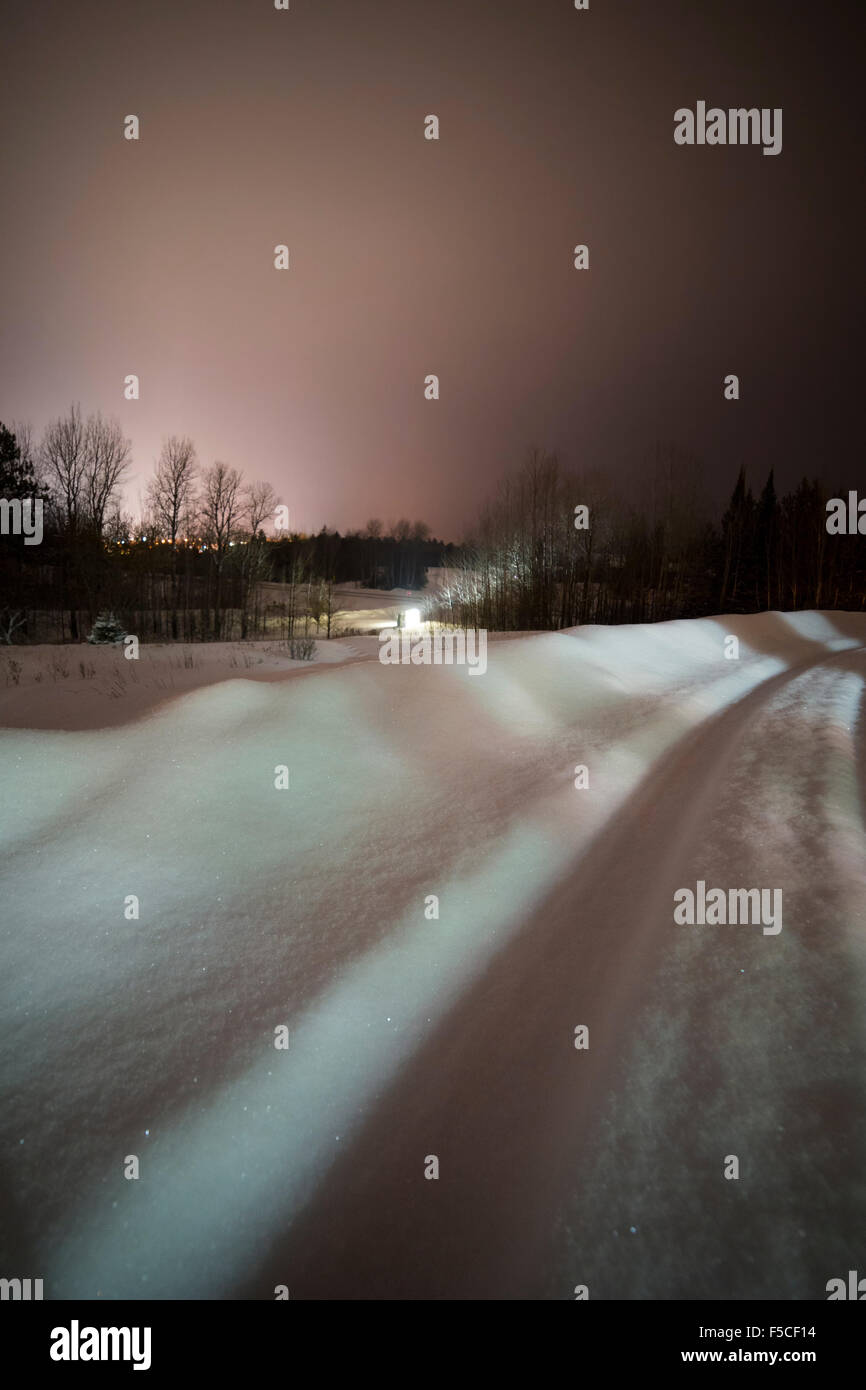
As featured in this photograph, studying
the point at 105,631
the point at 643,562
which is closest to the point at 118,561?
the point at 105,631

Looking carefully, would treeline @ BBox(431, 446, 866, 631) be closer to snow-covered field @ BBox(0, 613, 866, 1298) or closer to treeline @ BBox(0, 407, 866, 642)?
treeline @ BBox(0, 407, 866, 642)

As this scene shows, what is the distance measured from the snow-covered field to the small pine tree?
64.1ft

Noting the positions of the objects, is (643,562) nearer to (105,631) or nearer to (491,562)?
(491,562)

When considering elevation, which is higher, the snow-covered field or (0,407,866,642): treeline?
(0,407,866,642): treeline

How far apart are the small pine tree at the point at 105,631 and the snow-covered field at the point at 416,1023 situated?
1954 centimetres

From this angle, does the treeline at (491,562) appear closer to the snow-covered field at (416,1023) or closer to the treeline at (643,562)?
the treeline at (643,562)

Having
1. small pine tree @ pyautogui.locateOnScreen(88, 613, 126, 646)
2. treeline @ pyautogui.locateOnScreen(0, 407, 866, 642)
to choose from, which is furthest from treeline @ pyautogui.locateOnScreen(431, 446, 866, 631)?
small pine tree @ pyautogui.locateOnScreen(88, 613, 126, 646)

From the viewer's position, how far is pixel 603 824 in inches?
187

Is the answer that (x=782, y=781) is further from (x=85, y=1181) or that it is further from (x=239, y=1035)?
(x=85, y=1181)

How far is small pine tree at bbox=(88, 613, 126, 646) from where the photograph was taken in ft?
73.4

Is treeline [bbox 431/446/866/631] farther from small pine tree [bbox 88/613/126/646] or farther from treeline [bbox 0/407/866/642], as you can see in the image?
small pine tree [bbox 88/613/126/646]

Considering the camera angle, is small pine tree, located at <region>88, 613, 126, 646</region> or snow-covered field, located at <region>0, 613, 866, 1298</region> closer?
snow-covered field, located at <region>0, 613, 866, 1298</region>

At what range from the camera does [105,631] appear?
22.5 meters

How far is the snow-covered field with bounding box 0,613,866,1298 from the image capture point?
2.00 m
